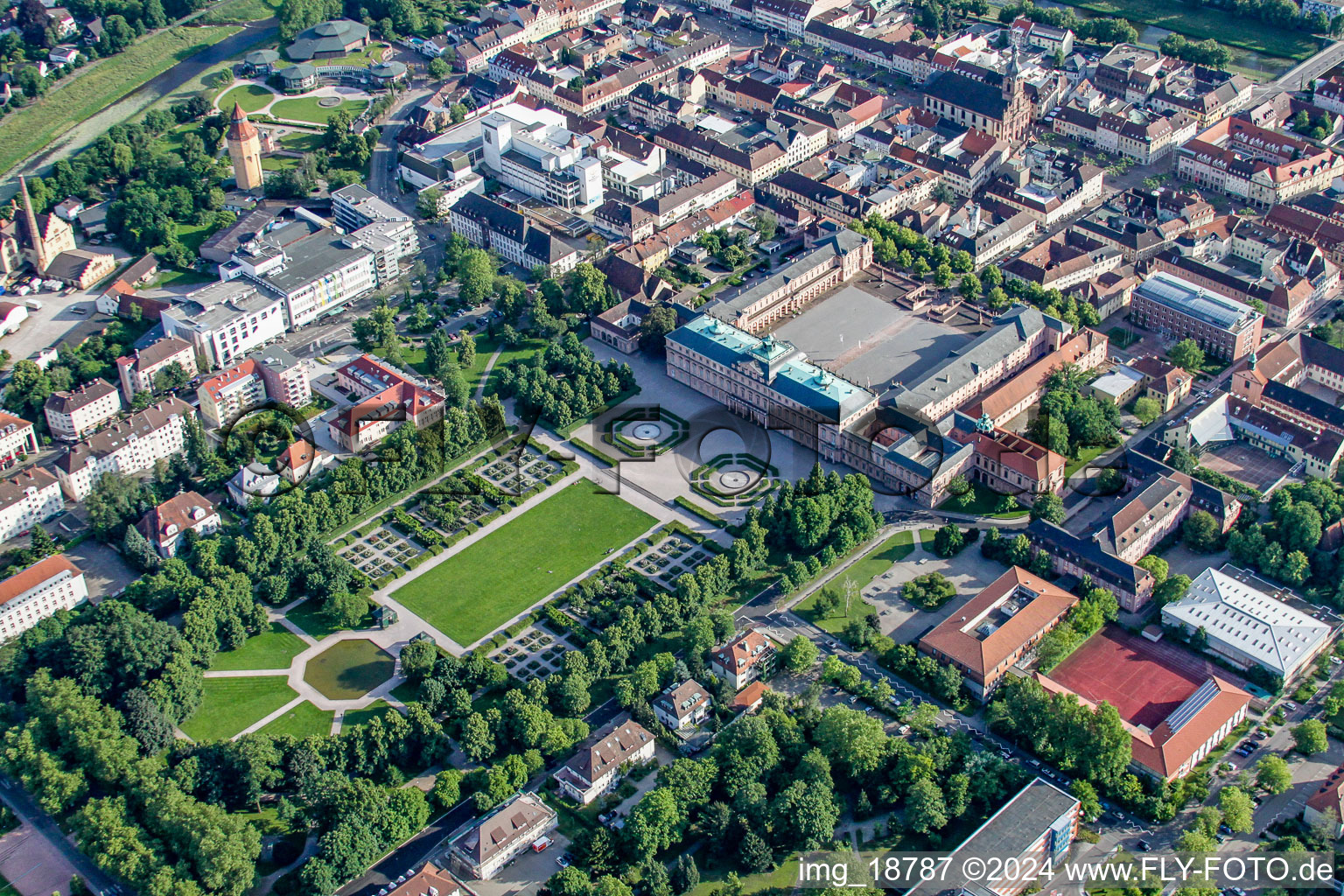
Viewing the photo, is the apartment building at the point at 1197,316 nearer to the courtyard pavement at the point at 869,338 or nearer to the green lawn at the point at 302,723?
the courtyard pavement at the point at 869,338

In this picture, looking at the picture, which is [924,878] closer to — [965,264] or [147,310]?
[965,264]

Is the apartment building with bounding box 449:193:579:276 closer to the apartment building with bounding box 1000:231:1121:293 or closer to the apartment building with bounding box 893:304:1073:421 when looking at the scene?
the apartment building with bounding box 893:304:1073:421

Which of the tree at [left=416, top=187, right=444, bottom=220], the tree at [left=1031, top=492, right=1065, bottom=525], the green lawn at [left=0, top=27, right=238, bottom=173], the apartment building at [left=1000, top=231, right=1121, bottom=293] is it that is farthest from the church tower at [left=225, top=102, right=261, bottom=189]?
the tree at [left=1031, top=492, right=1065, bottom=525]

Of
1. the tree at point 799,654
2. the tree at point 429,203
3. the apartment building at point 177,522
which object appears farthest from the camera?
the tree at point 429,203

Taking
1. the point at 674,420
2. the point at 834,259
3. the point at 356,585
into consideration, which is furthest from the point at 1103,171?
the point at 356,585

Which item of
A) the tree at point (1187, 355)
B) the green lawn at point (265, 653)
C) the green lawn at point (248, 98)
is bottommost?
the green lawn at point (265, 653)

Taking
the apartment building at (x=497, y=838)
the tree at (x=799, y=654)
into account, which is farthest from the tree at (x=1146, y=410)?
the apartment building at (x=497, y=838)

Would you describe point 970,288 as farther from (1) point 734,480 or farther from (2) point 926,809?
(2) point 926,809
